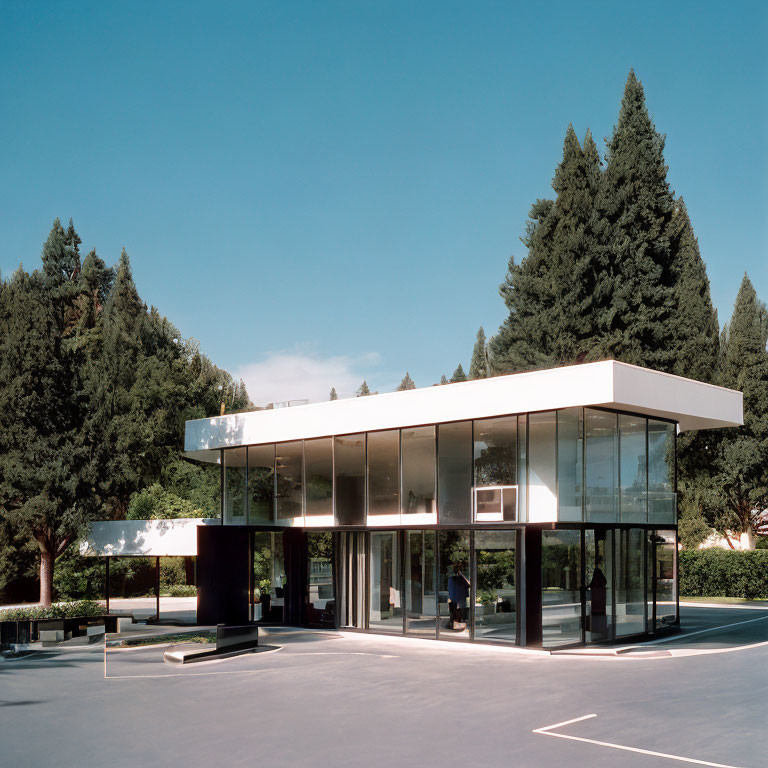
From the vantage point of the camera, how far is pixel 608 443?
19.2 meters

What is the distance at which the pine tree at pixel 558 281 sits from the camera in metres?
38.5

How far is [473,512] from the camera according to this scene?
64.2 feet

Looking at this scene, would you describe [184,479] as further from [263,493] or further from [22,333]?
[263,493]

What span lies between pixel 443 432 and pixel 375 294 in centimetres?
1905

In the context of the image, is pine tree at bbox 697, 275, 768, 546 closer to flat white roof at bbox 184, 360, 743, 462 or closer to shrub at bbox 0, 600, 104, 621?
flat white roof at bbox 184, 360, 743, 462

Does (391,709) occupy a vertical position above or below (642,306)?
below

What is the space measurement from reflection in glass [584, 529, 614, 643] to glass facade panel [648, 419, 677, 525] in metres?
1.77

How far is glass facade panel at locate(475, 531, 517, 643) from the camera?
1862 centimetres

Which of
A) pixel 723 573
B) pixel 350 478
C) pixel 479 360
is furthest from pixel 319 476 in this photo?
pixel 479 360

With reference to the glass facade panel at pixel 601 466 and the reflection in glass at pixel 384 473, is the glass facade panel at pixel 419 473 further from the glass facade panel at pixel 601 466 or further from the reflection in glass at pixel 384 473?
the glass facade panel at pixel 601 466

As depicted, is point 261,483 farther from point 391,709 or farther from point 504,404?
point 391,709

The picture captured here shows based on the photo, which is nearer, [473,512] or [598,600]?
[598,600]

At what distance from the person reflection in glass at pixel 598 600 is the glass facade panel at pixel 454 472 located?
2889 millimetres

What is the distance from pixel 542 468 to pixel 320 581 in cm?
741
